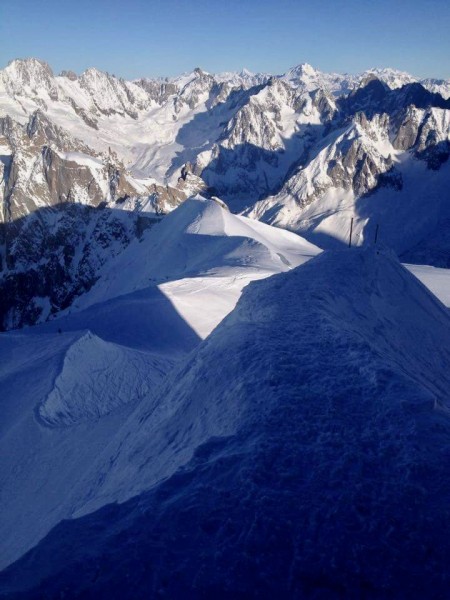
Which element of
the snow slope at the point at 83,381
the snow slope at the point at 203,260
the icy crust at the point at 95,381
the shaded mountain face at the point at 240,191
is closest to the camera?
the snow slope at the point at 83,381

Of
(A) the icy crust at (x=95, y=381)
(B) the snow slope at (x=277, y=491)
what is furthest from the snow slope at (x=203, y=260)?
(B) the snow slope at (x=277, y=491)

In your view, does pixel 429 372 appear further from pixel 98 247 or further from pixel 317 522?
pixel 98 247

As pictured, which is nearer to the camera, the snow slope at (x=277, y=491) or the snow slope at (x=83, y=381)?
the snow slope at (x=277, y=491)

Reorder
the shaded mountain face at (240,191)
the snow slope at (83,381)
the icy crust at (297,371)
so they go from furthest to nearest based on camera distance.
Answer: the shaded mountain face at (240,191), the snow slope at (83,381), the icy crust at (297,371)

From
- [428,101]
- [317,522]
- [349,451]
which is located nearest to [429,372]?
[349,451]

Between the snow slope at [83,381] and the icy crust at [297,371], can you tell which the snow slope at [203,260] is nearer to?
the snow slope at [83,381]

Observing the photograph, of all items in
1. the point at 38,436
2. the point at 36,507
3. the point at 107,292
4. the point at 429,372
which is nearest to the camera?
the point at 429,372

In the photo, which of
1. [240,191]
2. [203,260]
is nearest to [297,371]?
[203,260]
